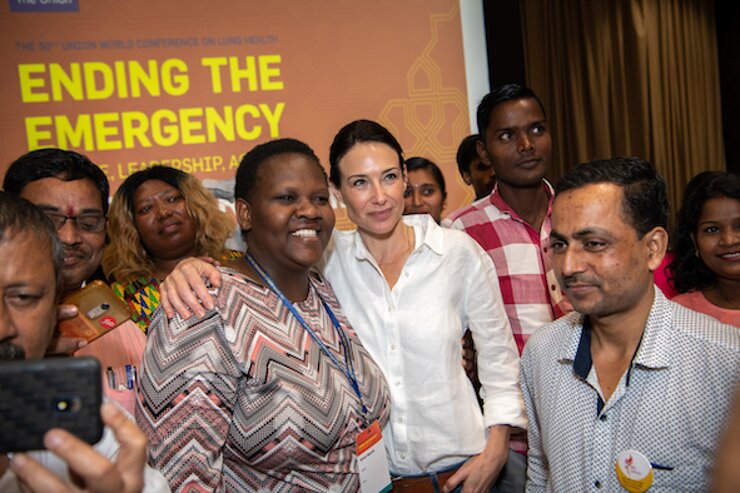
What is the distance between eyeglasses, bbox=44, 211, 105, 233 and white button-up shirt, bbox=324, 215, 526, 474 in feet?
2.52

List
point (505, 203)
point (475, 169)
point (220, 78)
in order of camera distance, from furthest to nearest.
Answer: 1. point (220, 78)
2. point (475, 169)
3. point (505, 203)

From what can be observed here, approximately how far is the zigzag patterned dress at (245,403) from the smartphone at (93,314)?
0.72ft

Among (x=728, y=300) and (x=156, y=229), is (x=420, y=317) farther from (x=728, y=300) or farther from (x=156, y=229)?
(x=156, y=229)

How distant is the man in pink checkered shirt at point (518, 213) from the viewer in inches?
98.2

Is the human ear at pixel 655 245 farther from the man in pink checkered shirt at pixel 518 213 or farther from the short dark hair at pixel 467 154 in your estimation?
the short dark hair at pixel 467 154

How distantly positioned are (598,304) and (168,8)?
12.1 ft

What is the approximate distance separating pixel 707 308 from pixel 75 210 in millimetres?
2441

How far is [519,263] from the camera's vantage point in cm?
255

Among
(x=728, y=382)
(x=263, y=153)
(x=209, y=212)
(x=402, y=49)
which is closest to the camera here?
(x=728, y=382)

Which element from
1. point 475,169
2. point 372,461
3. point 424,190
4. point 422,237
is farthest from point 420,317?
point 475,169

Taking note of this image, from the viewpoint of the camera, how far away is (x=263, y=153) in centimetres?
183

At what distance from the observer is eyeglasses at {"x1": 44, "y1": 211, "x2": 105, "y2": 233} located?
5.94 ft

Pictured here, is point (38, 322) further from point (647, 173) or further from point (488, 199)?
point (488, 199)

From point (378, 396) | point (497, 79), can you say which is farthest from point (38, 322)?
point (497, 79)
